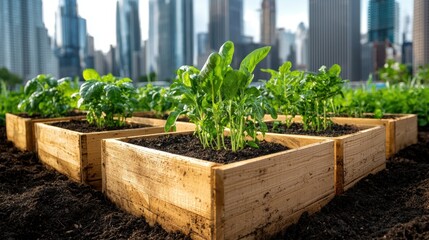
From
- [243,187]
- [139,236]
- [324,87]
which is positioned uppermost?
[324,87]

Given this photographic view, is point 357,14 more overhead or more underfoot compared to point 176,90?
more overhead

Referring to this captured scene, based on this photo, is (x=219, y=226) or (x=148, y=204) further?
(x=148, y=204)

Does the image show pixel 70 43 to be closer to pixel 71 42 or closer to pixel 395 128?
pixel 71 42

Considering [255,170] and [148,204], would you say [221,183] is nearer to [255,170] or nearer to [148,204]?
[255,170]

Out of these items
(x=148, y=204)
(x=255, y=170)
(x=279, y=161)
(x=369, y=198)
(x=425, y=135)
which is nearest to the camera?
(x=255, y=170)

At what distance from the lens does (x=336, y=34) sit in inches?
1334

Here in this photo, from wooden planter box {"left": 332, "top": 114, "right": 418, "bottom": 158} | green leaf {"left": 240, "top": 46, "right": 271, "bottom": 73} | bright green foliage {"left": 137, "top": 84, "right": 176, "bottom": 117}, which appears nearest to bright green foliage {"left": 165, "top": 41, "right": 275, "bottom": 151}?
green leaf {"left": 240, "top": 46, "right": 271, "bottom": 73}

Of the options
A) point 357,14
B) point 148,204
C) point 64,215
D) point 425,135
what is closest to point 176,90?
point 148,204

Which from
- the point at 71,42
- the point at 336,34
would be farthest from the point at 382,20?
the point at 71,42

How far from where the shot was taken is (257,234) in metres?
1.27

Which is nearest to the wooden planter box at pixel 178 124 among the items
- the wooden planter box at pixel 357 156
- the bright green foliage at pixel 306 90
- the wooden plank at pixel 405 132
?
the bright green foliage at pixel 306 90

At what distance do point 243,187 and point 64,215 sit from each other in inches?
35.9

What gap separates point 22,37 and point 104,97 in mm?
34154

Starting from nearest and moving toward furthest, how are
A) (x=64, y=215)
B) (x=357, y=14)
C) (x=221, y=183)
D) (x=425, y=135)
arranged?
(x=221, y=183)
(x=64, y=215)
(x=425, y=135)
(x=357, y=14)
